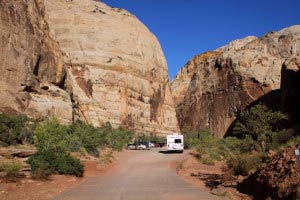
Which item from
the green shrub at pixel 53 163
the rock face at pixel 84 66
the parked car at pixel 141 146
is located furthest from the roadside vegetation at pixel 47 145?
the parked car at pixel 141 146

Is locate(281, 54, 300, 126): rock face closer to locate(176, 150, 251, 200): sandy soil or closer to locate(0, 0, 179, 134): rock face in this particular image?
locate(0, 0, 179, 134): rock face

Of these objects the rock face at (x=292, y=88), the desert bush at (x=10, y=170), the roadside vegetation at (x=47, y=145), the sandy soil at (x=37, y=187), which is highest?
the rock face at (x=292, y=88)

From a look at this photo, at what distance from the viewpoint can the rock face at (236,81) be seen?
70.2 metres

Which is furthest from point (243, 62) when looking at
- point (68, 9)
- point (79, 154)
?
point (79, 154)

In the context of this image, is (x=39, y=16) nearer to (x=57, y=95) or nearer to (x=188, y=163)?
(x=57, y=95)

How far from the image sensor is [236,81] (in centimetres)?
7269

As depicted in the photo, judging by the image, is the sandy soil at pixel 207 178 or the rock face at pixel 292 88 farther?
the rock face at pixel 292 88

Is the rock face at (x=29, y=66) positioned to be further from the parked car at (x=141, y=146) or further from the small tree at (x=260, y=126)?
the small tree at (x=260, y=126)

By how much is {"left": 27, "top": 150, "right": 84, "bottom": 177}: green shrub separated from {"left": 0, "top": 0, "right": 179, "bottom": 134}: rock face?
675 inches

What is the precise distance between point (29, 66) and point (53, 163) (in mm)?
23382

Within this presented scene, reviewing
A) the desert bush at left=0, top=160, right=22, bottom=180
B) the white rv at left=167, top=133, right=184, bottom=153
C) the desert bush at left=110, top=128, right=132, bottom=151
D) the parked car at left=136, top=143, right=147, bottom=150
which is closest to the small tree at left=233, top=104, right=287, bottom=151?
the desert bush at left=0, top=160, right=22, bottom=180

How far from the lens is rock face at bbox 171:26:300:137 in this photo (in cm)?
7025

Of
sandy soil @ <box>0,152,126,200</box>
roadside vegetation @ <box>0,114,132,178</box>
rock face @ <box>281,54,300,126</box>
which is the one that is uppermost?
rock face @ <box>281,54,300,126</box>

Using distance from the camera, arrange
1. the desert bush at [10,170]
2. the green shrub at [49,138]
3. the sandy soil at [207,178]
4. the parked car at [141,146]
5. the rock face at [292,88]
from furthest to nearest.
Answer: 1. the rock face at [292,88]
2. the parked car at [141,146]
3. the green shrub at [49,138]
4. the desert bush at [10,170]
5. the sandy soil at [207,178]
